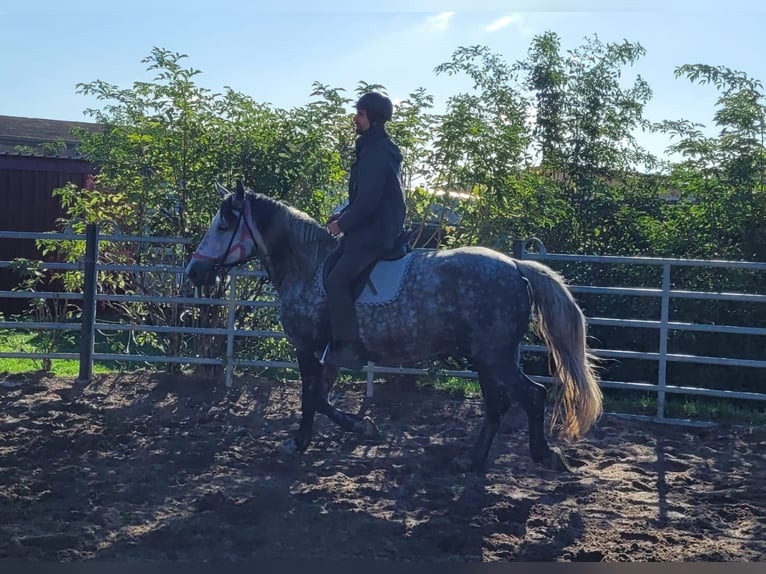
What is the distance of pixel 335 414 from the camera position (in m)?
5.97

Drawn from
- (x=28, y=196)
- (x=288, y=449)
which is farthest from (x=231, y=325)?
(x=28, y=196)

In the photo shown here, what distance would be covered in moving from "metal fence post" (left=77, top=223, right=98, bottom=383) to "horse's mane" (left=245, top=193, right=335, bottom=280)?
3.17 m

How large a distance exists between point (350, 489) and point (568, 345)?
69.7 inches

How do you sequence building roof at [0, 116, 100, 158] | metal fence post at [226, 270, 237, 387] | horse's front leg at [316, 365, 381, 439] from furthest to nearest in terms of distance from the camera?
building roof at [0, 116, 100, 158]
metal fence post at [226, 270, 237, 387]
horse's front leg at [316, 365, 381, 439]

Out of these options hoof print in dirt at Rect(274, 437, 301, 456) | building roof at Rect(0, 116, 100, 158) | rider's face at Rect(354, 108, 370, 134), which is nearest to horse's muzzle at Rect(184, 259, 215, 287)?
hoof print in dirt at Rect(274, 437, 301, 456)

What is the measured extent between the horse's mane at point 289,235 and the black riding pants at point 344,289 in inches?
14.0

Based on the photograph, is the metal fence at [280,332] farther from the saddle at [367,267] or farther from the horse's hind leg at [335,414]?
the saddle at [367,267]

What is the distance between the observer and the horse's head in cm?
577

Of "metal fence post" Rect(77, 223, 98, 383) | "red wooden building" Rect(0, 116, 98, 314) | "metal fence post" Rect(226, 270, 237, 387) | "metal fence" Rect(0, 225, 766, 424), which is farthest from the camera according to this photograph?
"red wooden building" Rect(0, 116, 98, 314)

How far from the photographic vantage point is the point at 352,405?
24.8 ft

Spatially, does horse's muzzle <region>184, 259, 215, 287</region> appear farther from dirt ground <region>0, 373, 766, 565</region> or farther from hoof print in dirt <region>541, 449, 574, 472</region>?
hoof print in dirt <region>541, 449, 574, 472</region>

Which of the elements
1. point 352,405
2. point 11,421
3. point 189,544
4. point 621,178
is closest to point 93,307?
point 11,421

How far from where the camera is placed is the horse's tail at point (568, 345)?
5.37m

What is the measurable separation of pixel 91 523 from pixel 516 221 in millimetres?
5211
